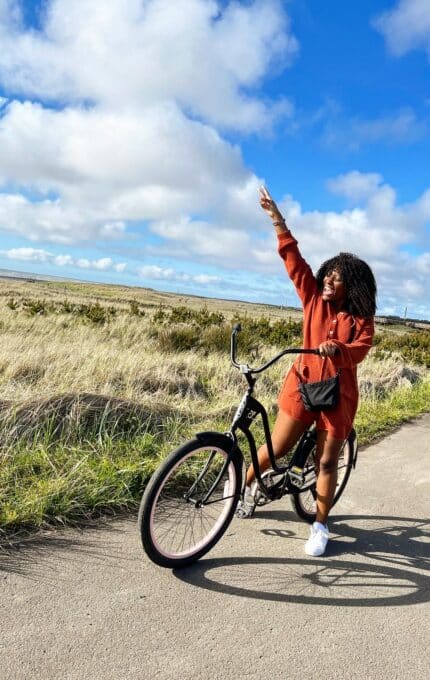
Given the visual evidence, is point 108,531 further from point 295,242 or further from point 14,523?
point 295,242

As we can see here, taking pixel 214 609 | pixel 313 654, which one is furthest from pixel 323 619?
pixel 214 609

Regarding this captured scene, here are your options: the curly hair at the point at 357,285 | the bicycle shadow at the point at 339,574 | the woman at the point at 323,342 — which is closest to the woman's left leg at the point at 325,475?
the woman at the point at 323,342

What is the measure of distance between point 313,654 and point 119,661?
36.5 inches

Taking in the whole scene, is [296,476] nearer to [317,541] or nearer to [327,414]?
[317,541]

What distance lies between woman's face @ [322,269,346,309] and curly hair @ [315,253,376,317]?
0.02m

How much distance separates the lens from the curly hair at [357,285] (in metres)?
3.53

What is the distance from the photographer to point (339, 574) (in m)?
3.34

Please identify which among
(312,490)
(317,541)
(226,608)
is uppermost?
(312,490)

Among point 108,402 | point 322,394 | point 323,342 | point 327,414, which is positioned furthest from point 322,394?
point 108,402

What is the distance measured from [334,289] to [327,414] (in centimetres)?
86

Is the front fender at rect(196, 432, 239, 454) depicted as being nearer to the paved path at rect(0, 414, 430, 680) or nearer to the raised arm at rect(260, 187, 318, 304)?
the paved path at rect(0, 414, 430, 680)

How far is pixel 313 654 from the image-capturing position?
252 cm

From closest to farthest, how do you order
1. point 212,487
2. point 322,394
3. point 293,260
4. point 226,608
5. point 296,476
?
point 226,608, point 212,487, point 322,394, point 293,260, point 296,476

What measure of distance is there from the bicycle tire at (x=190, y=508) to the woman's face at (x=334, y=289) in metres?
1.21
